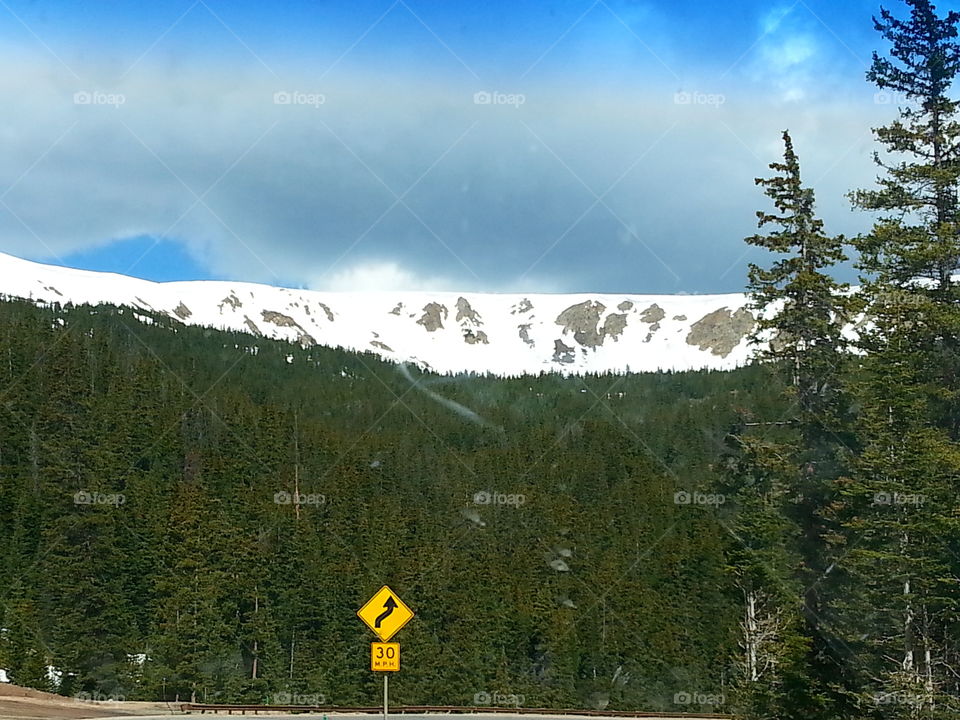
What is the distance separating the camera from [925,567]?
21953 mm

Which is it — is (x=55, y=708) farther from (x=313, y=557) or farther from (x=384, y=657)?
(x=313, y=557)

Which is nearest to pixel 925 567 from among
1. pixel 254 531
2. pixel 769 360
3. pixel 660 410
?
pixel 769 360

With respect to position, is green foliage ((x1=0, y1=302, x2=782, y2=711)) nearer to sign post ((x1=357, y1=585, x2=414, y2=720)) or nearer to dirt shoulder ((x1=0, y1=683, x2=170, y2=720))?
dirt shoulder ((x1=0, y1=683, x2=170, y2=720))

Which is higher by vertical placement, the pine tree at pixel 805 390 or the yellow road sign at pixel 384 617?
the pine tree at pixel 805 390

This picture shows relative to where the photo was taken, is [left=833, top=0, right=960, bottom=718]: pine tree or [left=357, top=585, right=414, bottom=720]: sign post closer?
[left=357, top=585, right=414, bottom=720]: sign post

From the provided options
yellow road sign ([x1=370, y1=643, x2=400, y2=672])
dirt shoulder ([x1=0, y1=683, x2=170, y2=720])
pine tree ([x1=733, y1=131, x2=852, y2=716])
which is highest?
pine tree ([x1=733, y1=131, x2=852, y2=716])

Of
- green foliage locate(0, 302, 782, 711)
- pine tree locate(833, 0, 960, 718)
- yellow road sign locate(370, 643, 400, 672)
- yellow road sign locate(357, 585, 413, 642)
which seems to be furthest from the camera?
green foliage locate(0, 302, 782, 711)

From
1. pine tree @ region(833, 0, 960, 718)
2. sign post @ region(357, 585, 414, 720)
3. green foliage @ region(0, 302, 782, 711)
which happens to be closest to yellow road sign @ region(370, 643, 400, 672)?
sign post @ region(357, 585, 414, 720)

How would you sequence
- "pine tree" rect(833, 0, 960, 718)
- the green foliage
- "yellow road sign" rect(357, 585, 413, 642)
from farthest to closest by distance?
the green foliage → "pine tree" rect(833, 0, 960, 718) → "yellow road sign" rect(357, 585, 413, 642)

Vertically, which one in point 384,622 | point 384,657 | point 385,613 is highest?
point 385,613

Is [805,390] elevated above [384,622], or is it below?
above

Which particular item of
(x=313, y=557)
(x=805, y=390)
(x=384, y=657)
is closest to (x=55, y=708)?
(x=384, y=657)


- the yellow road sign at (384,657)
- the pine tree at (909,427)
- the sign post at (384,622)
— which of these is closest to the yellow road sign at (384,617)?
the sign post at (384,622)

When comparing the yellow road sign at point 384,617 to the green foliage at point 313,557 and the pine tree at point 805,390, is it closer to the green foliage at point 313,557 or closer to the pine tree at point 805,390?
the pine tree at point 805,390
